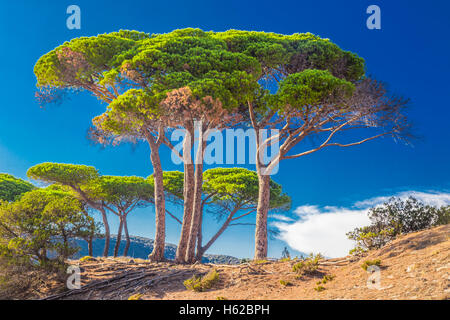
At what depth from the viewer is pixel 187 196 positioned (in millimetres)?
15211

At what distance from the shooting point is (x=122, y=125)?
46.6 feet

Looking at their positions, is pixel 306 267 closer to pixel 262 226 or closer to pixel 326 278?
pixel 326 278

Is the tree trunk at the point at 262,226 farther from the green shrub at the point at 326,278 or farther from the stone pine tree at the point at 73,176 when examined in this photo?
A: the stone pine tree at the point at 73,176

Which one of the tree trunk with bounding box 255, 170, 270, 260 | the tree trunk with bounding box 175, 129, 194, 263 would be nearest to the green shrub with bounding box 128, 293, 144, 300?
the tree trunk with bounding box 175, 129, 194, 263

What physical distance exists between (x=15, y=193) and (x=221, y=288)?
18.3m

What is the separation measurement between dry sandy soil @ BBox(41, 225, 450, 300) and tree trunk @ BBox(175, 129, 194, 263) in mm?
1312

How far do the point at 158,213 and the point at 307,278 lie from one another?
25.1 feet

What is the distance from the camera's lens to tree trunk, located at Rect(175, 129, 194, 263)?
14541 millimetres

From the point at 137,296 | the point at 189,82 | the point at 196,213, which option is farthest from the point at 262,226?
the point at 189,82

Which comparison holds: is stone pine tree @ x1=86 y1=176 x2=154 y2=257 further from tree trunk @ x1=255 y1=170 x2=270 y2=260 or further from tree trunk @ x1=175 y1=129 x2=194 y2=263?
tree trunk @ x1=255 y1=170 x2=270 y2=260
